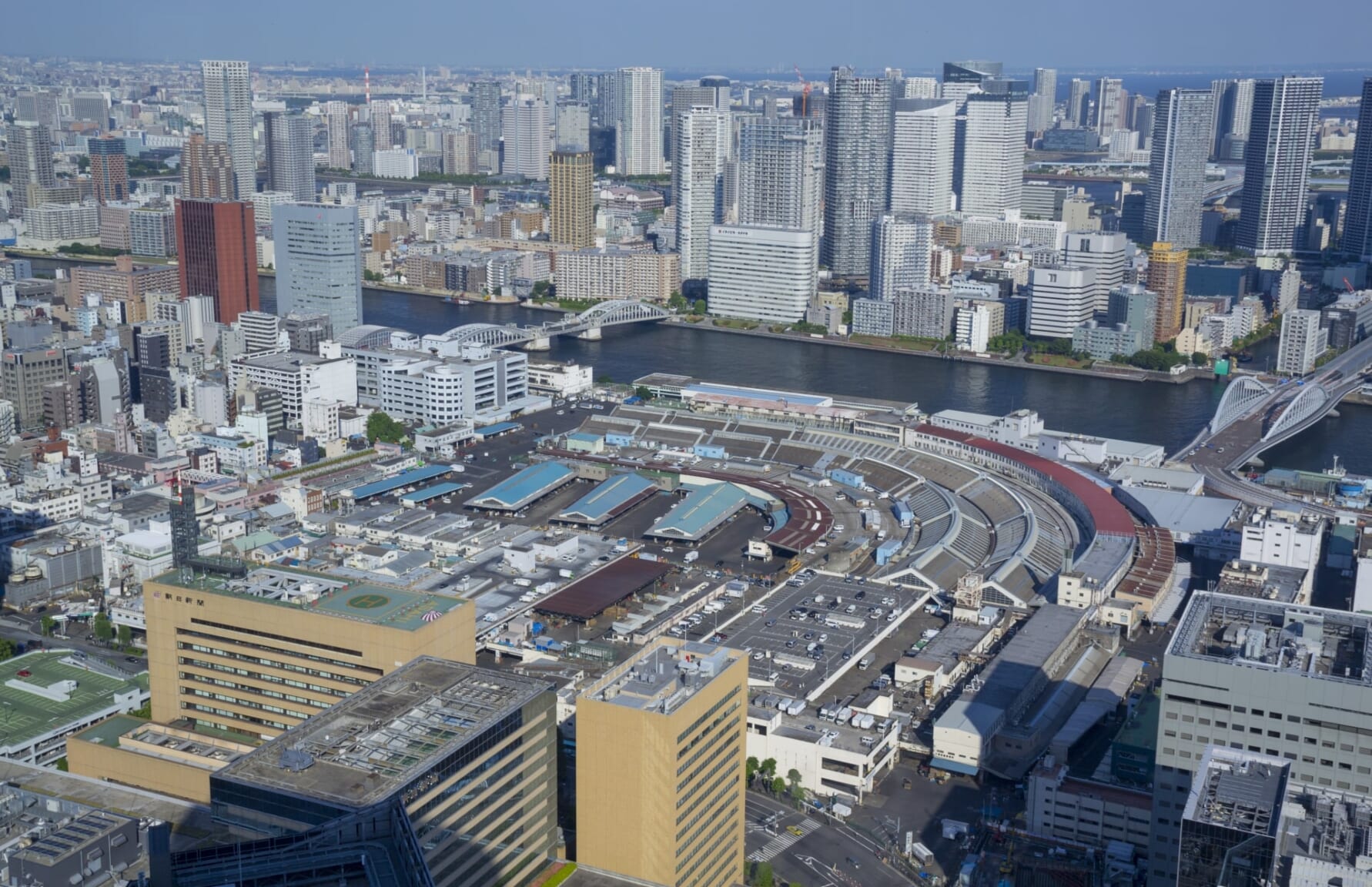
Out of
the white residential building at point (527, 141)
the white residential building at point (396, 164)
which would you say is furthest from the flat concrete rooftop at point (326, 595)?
the white residential building at point (396, 164)

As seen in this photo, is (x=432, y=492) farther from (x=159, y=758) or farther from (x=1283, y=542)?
(x=1283, y=542)

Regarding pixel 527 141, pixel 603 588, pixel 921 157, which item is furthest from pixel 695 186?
pixel 527 141

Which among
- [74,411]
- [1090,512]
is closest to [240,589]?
[1090,512]

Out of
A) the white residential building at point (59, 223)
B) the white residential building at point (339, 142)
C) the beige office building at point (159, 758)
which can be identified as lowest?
the beige office building at point (159, 758)

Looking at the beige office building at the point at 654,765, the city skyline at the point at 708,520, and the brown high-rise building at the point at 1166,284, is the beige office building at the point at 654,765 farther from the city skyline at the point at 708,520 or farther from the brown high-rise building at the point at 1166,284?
the brown high-rise building at the point at 1166,284

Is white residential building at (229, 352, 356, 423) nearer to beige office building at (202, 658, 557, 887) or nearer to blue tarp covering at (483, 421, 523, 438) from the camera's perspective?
blue tarp covering at (483, 421, 523, 438)
